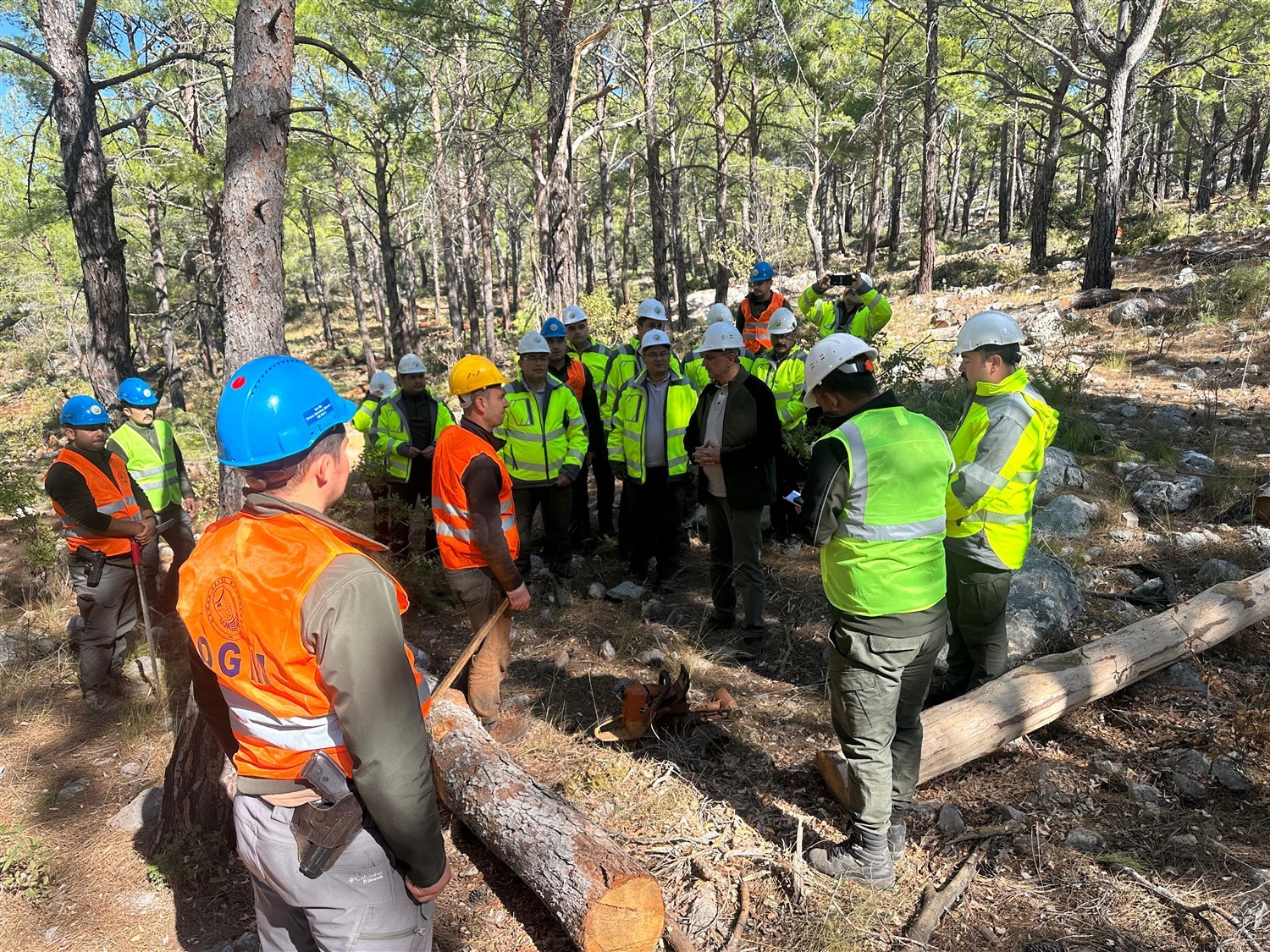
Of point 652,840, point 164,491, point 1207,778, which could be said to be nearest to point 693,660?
point 652,840

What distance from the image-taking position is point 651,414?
5.48 metres

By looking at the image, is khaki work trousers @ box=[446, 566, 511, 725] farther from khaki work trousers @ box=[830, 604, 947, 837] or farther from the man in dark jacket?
khaki work trousers @ box=[830, 604, 947, 837]

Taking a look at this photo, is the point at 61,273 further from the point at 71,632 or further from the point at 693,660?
the point at 693,660

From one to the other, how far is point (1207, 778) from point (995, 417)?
193 cm

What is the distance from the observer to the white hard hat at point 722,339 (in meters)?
4.29

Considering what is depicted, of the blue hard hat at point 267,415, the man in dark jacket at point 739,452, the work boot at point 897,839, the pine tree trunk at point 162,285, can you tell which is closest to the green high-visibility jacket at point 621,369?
the man in dark jacket at point 739,452

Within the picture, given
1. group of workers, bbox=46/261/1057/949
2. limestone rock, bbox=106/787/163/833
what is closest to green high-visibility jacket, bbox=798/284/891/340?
group of workers, bbox=46/261/1057/949

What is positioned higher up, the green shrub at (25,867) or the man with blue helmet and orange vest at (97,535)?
the man with blue helmet and orange vest at (97,535)

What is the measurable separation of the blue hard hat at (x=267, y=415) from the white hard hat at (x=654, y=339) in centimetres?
388

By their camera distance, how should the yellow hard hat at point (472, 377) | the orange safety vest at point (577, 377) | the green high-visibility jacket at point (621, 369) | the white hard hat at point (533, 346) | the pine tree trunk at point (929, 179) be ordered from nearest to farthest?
the yellow hard hat at point (472, 377) → the white hard hat at point (533, 346) → the green high-visibility jacket at point (621, 369) → the orange safety vest at point (577, 377) → the pine tree trunk at point (929, 179)

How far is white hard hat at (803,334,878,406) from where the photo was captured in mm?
2613

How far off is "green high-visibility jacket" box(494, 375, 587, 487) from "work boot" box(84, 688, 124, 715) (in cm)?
298

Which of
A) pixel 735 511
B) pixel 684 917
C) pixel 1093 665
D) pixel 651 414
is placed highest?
pixel 651 414

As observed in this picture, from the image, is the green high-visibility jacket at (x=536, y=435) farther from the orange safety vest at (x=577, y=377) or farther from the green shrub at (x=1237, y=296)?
the green shrub at (x=1237, y=296)
